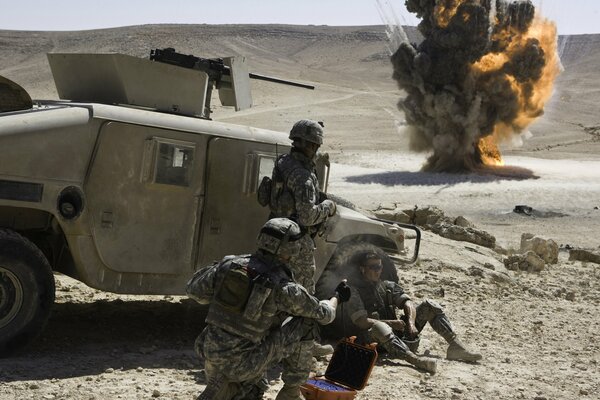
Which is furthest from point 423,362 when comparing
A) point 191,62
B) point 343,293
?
point 191,62

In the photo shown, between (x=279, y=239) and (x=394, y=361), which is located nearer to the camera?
(x=279, y=239)

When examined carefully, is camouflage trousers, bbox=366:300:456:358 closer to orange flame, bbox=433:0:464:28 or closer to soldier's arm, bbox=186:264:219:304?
soldier's arm, bbox=186:264:219:304

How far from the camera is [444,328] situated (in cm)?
898

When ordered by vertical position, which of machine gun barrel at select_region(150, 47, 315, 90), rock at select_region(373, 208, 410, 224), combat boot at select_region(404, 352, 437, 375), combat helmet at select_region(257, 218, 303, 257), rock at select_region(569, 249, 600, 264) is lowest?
combat boot at select_region(404, 352, 437, 375)

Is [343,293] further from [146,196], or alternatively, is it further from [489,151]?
[489,151]

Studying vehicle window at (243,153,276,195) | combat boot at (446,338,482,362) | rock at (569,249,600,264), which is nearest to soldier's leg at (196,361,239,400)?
vehicle window at (243,153,276,195)

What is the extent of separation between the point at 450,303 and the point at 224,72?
12.3 ft

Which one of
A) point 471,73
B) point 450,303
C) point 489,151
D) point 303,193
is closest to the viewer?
point 303,193

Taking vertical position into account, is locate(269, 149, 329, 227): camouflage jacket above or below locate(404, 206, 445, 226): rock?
above

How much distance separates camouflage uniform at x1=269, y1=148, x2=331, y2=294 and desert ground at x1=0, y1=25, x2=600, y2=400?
0.93 meters

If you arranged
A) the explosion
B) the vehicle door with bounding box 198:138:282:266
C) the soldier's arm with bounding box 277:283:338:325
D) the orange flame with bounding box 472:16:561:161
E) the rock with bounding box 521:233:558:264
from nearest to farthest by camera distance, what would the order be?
the soldier's arm with bounding box 277:283:338:325, the vehicle door with bounding box 198:138:282:266, the rock with bounding box 521:233:558:264, the explosion, the orange flame with bounding box 472:16:561:161

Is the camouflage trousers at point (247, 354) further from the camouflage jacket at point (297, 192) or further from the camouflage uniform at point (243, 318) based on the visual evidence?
the camouflage jacket at point (297, 192)

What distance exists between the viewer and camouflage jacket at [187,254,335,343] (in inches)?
227

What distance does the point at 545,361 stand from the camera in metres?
9.23
